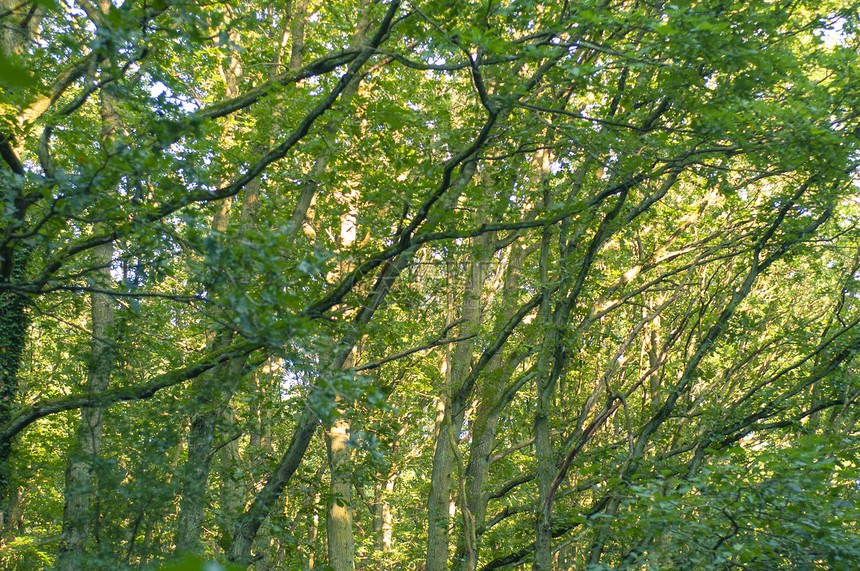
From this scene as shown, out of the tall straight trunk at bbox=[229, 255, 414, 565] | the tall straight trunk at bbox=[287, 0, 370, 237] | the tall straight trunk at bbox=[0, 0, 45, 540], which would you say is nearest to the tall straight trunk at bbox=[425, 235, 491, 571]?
the tall straight trunk at bbox=[229, 255, 414, 565]

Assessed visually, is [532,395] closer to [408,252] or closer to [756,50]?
[408,252]

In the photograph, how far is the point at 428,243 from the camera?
704cm

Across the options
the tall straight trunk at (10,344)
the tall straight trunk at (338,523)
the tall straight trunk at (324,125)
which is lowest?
the tall straight trunk at (338,523)

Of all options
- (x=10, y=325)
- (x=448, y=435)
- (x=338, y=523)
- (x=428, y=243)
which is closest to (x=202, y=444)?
(x=428, y=243)

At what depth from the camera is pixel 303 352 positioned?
13.2 ft

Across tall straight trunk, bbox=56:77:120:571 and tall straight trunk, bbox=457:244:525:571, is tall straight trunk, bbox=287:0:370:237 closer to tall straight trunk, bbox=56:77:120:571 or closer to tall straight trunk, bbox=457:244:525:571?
tall straight trunk, bbox=56:77:120:571

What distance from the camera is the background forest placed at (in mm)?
4250

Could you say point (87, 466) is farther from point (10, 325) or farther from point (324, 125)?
point (10, 325)


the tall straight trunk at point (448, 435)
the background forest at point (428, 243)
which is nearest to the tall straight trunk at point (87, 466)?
the background forest at point (428, 243)

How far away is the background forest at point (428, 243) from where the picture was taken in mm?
4250

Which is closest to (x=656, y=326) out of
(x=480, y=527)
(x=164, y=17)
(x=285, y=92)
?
(x=480, y=527)

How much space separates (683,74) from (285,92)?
405 cm

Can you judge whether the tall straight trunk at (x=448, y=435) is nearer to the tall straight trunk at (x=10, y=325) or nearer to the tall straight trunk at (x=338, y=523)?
the tall straight trunk at (x=338, y=523)

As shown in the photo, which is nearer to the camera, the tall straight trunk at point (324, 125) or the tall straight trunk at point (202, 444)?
the tall straight trunk at point (202, 444)
